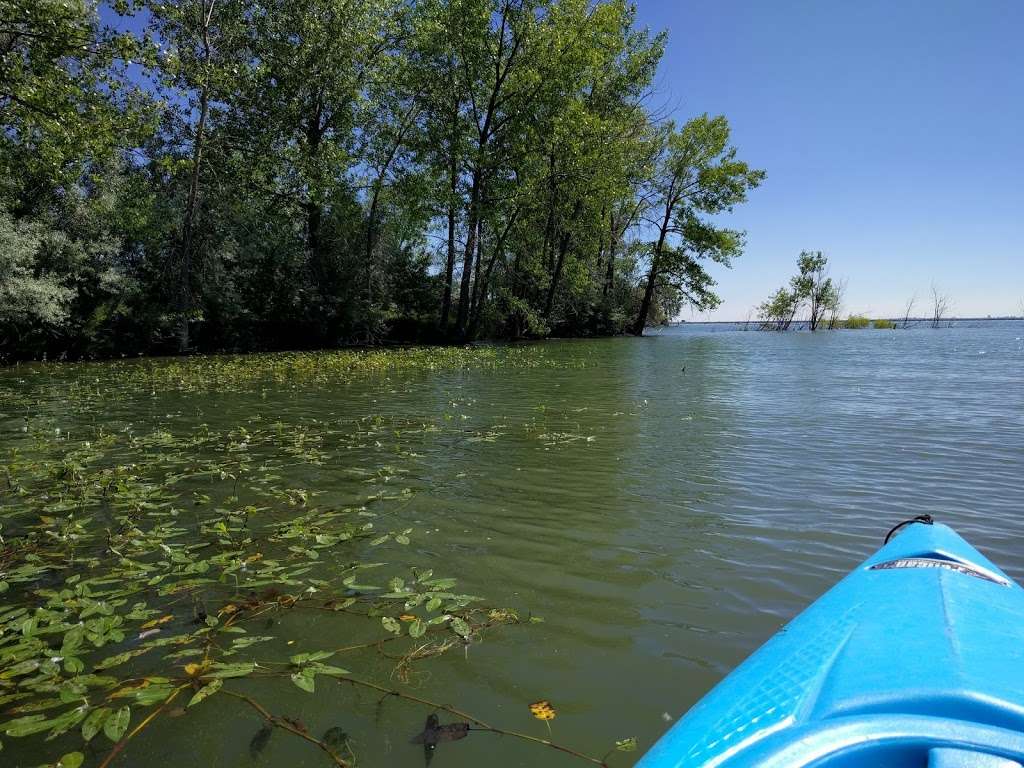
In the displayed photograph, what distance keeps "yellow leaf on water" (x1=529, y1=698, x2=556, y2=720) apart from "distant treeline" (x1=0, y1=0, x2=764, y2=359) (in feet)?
50.9

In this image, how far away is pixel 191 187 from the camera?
21328 millimetres

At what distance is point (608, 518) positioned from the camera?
4879 millimetres

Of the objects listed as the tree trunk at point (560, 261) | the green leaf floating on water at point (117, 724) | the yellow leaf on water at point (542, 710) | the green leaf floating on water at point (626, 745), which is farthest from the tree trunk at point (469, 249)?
the green leaf floating on water at point (626, 745)

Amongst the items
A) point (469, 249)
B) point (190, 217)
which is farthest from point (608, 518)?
point (469, 249)

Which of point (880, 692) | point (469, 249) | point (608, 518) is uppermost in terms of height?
point (469, 249)

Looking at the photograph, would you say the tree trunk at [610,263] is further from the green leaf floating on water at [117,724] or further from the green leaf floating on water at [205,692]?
the green leaf floating on water at [117,724]

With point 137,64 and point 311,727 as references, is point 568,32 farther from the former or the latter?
point 311,727

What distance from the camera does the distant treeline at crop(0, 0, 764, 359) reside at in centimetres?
1548

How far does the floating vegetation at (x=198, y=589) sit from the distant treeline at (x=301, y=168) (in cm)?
1112

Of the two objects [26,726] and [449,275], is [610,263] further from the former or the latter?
[26,726]

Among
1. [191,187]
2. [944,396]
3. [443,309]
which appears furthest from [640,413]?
[443,309]

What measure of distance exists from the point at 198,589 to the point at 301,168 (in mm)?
24083

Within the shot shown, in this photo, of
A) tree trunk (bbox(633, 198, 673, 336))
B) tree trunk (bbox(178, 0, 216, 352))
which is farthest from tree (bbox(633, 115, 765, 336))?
tree trunk (bbox(178, 0, 216, 352))

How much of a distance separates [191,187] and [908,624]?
81.0ft
